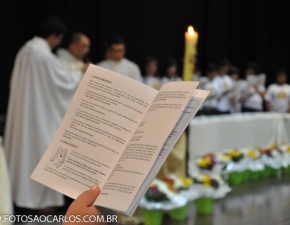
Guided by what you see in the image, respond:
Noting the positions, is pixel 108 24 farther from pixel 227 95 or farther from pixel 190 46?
pixel 190 46

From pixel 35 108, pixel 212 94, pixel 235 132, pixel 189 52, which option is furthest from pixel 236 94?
pixel 189 52

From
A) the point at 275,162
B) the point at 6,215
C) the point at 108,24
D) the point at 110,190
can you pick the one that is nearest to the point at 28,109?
the point at 6,215

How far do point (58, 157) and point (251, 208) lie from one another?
3.06 meters

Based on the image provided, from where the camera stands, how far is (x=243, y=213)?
4.07m

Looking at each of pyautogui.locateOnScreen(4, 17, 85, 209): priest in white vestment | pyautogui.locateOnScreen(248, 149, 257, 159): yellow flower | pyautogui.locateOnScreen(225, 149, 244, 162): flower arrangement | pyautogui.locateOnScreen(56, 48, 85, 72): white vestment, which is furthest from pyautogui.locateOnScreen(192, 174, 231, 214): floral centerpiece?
pyautogui.locateOnScreen(56, 48, 85, 72): white vestment

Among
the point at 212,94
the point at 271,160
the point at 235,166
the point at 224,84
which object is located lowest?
the point at 235,166

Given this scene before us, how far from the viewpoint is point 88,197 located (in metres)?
1.30

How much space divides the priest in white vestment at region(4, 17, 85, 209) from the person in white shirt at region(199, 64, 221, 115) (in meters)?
3.52

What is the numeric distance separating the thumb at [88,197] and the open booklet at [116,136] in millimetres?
23

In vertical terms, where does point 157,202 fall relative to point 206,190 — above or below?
below

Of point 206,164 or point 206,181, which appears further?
point 206,164

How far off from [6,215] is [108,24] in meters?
5.72

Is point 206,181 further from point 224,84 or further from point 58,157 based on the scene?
point 224,84

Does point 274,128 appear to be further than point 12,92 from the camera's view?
Yes
